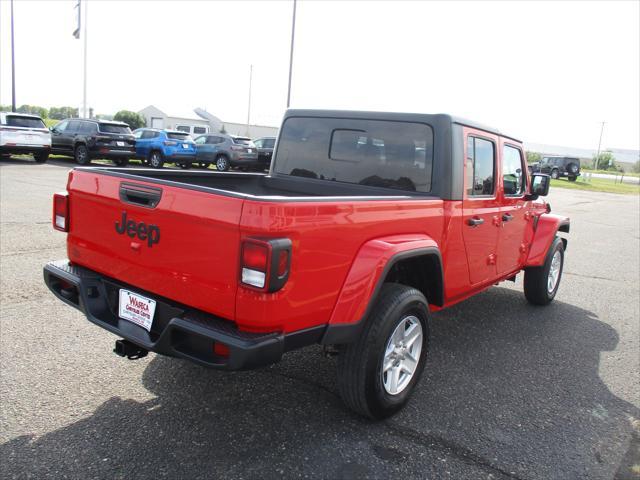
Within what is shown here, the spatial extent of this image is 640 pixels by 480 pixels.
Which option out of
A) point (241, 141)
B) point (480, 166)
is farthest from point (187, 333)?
point (241, 141)

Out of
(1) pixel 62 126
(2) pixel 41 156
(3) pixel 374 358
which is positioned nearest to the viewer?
(3) pixel 374 358

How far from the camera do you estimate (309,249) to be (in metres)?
2.58

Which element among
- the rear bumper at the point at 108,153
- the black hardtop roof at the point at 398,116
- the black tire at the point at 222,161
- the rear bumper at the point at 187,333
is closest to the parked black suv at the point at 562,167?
the black tire at the point at 222,161

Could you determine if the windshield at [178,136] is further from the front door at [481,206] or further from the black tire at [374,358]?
the black tire at [374,358]

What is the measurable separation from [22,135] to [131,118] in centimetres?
5216

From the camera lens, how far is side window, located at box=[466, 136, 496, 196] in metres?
4.07

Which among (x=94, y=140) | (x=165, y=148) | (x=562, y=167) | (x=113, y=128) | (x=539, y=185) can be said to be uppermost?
(x=562, y=167)

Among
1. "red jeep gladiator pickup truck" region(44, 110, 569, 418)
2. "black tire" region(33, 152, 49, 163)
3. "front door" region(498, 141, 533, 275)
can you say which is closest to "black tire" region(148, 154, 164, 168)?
"black tire" region(33, 152, 49, 163)

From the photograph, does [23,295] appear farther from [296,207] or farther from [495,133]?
[495,133]

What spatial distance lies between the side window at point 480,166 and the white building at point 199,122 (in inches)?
2290

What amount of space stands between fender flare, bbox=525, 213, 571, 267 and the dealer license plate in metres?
4.05

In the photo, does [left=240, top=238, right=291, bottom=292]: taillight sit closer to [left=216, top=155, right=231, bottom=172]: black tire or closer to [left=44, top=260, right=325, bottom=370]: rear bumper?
[left=44, top=260, right=325, bottom=370]: rear bumper

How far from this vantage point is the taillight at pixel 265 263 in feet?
7.82

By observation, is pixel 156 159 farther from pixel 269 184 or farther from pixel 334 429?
pixel 334 429
